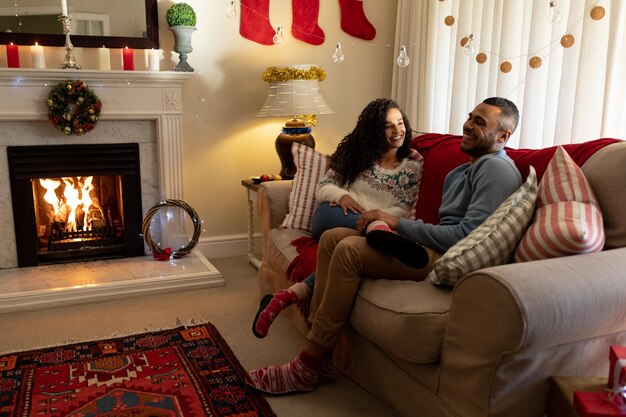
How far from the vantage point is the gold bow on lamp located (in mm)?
3451

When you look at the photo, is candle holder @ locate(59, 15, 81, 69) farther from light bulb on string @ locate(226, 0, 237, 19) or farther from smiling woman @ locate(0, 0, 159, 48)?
light bulb on string @ locate(226, 0, 237, 19)

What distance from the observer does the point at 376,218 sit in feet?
7.19

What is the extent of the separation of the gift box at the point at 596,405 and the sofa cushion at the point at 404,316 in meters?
0.40

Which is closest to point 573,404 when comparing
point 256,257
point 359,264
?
point 359,264

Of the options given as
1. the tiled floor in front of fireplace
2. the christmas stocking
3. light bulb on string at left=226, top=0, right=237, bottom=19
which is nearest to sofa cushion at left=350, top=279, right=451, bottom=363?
the tiled floor in front of fireplace

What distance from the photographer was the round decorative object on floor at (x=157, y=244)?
3.48 metres

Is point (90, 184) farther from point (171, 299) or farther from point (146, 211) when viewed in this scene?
point (171, 299)

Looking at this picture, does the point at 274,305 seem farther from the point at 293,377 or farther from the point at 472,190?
the point at 472,190

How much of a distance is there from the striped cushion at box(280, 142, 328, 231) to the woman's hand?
32 cm

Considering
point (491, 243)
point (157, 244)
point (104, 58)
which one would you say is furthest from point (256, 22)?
point (491, 243)

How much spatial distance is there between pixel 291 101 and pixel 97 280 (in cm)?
152

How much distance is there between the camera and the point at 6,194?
3.33 metres

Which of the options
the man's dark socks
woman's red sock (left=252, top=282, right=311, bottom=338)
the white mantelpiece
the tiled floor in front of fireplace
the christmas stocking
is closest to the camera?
the man's dark socks

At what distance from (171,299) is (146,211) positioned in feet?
2.63
